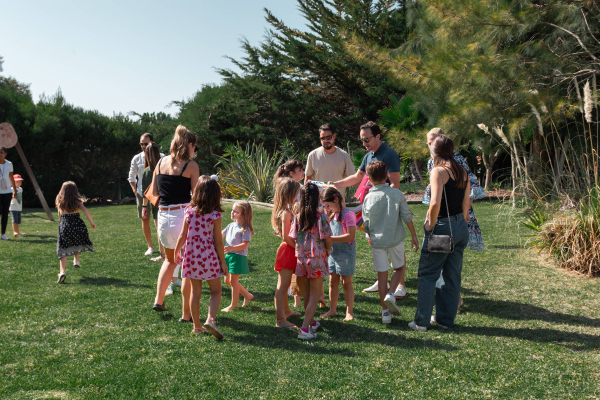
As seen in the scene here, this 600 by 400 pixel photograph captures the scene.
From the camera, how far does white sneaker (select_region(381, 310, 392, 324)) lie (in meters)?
4.31

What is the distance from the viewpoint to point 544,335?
13.1 feet

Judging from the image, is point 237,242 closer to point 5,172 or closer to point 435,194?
point 435,194

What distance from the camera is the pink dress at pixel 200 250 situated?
154 inches

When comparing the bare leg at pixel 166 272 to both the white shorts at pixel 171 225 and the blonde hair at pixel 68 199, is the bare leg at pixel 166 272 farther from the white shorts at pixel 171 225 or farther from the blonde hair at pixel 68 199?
the blonde hair at pixel 68 199

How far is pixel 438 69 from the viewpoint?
1050 cm

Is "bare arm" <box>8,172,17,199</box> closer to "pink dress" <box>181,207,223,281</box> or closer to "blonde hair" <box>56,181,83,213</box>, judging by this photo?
"blonde hair" <box>56,181,83,213</box>

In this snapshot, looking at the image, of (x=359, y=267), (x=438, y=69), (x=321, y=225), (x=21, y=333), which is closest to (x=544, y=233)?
(x=359, y=267)

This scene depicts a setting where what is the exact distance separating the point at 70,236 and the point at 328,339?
154 inches

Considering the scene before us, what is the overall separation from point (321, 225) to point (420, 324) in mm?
1224

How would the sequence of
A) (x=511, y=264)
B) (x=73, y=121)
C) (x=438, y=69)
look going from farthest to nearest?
Result: 1. (x=73, y=121)
2. (x=438, y=69)
3. (x=511, y=264)

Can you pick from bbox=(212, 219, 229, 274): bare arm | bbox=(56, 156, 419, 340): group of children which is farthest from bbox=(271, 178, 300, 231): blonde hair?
bbox=(212, 219, 229, 274): bare arm

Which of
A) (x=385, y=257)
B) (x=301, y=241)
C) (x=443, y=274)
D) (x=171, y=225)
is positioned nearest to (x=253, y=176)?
(x=171, y=225)

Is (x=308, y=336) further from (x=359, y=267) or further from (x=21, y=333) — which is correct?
(x=359, y=267)

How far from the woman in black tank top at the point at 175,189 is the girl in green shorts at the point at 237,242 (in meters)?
0.45
